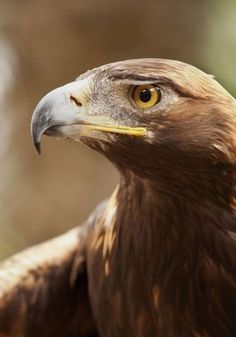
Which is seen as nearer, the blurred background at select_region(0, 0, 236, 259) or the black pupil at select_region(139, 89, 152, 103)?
the black pupil at select_region(139, 89, 152, 103)

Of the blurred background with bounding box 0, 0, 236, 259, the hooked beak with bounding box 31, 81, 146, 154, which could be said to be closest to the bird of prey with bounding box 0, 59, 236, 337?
the hooked beak with bounding box 31, 81, 146, 154

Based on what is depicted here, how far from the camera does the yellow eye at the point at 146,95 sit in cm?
256

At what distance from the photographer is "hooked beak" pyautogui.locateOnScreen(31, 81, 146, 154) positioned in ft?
8.25

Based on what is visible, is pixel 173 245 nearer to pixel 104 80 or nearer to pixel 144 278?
pixel 144 278

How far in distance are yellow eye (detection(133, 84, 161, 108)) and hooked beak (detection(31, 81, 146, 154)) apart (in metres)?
0.07

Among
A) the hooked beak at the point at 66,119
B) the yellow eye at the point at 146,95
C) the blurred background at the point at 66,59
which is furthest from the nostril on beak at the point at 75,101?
the blurred background at the point at 66,59

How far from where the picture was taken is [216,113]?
104 inches

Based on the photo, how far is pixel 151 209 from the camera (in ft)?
9.32

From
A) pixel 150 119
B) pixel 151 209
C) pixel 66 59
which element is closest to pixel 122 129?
pixel 150 119

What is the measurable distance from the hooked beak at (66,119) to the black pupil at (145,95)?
80 millimetres

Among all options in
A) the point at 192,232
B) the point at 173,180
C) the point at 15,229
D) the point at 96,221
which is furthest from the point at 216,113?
the point at 15,229

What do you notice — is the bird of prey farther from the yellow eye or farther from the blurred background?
the blurred background

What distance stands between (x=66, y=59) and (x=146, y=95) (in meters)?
3.70

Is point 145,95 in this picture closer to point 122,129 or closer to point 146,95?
point 146,95
